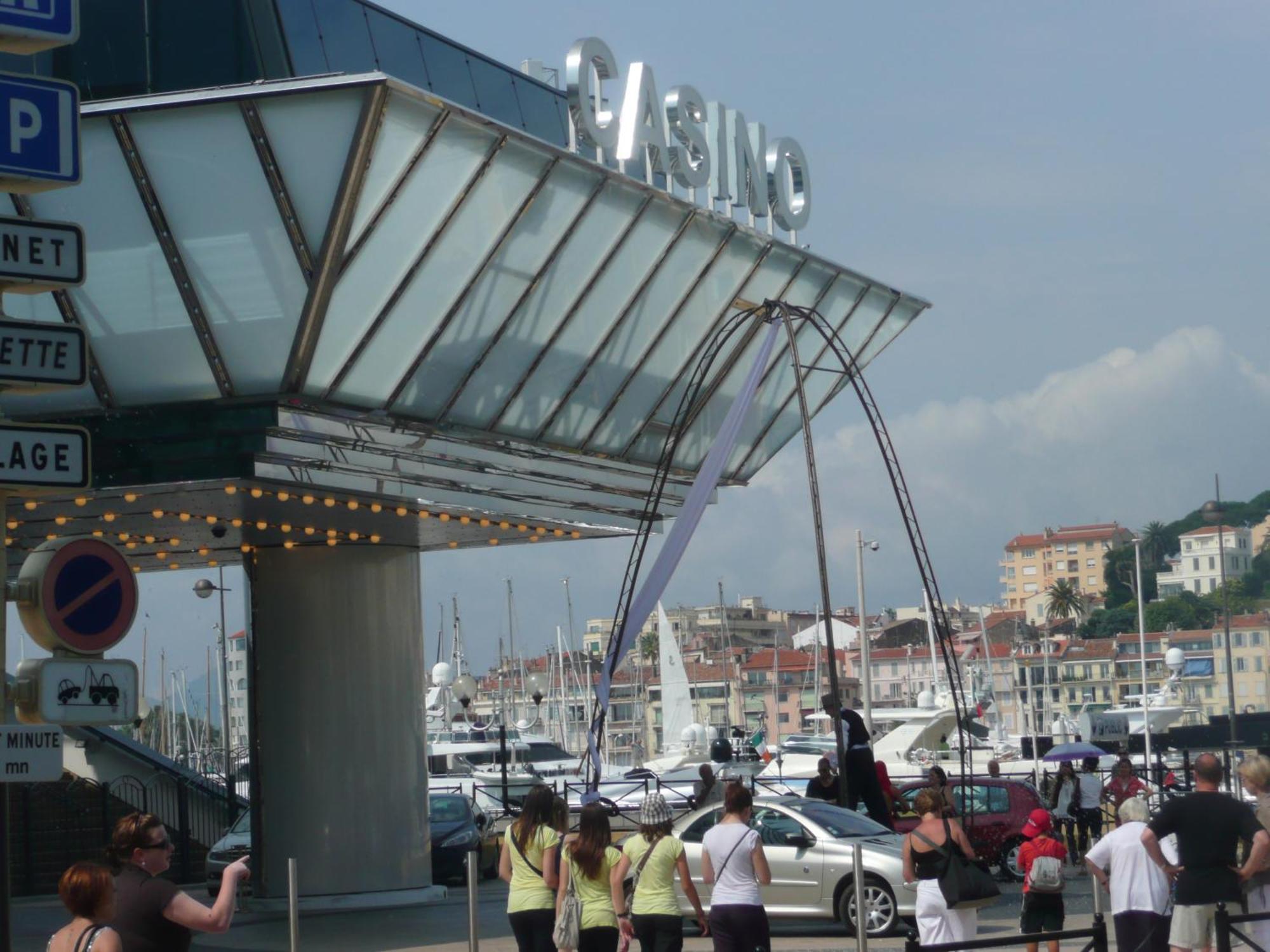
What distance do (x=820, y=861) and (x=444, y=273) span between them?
7837 millimetres

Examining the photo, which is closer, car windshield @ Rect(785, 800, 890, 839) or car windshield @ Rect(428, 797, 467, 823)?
car windshield @ Rect(785, 800, 890, 839)

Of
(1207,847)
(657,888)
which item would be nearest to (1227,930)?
(1207,847)

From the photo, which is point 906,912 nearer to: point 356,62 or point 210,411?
point 210,411

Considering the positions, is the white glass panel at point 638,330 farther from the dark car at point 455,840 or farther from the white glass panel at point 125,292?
the dark car at point 455,840

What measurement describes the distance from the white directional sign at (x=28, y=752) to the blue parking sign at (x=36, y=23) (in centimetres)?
345

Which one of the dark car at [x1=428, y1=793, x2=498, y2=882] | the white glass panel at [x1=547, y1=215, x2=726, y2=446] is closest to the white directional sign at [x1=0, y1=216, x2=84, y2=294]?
the white glass panel at [x1=547, y1=215, x2=726, y2=446]

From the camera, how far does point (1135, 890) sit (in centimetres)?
1276

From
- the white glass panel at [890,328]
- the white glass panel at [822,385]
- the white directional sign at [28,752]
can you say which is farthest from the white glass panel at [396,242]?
the white glass panel at [890,328]

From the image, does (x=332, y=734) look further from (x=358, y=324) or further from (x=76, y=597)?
(x=76, y=597)

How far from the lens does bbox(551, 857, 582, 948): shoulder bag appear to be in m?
12.1

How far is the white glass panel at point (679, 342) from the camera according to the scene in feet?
85.0

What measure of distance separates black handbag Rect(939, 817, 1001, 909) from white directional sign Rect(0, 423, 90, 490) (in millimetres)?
6531

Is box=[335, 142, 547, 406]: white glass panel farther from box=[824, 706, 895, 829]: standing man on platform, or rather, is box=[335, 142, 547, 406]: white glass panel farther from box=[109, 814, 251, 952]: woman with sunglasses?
box=[109, 814, 251, 952]: woman with sunglasses

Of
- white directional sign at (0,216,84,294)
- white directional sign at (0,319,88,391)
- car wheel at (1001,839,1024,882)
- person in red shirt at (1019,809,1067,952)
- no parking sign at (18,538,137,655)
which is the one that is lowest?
car wheel at (1001,839,1024,882)
